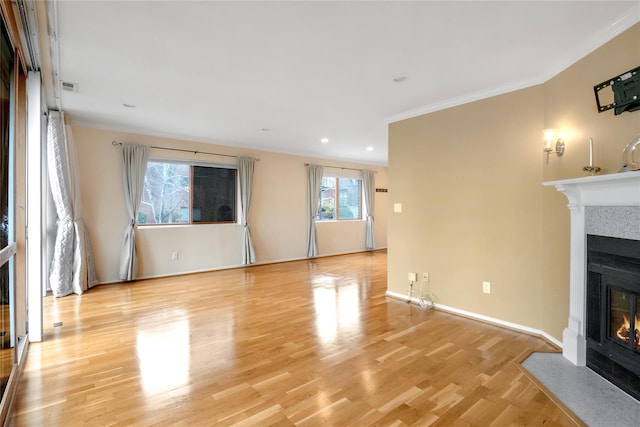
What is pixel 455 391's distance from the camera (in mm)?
2125

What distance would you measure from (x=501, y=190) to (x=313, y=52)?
2.34 m

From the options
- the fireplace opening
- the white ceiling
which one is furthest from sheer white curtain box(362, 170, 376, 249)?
the fireplace opening

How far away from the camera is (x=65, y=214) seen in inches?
173

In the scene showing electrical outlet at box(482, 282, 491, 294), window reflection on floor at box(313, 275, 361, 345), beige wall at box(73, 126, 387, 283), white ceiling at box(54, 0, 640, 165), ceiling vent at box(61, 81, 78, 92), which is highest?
ceiling vent at box(61, 81, 78, 92)

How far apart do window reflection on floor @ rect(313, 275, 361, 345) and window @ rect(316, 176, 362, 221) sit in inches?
114

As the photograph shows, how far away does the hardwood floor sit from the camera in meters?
1.89

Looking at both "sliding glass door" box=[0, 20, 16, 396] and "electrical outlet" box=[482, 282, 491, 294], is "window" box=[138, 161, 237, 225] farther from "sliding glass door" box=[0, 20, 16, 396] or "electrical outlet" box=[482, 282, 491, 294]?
"electrical outlet" box=[482, 282, 491, 294]

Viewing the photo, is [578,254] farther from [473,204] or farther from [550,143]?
[473,204]

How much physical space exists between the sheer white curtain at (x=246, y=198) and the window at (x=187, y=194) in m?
0.20

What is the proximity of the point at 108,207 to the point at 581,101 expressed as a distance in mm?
6092

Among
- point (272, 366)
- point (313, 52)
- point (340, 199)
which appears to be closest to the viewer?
point (272, 366)

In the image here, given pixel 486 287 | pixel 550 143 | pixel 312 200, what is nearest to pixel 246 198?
pixel 312 200

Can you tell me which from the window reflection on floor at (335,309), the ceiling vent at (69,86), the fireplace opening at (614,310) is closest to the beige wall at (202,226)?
the ceiling vent at (69,86)

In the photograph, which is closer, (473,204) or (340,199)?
(473,204)
